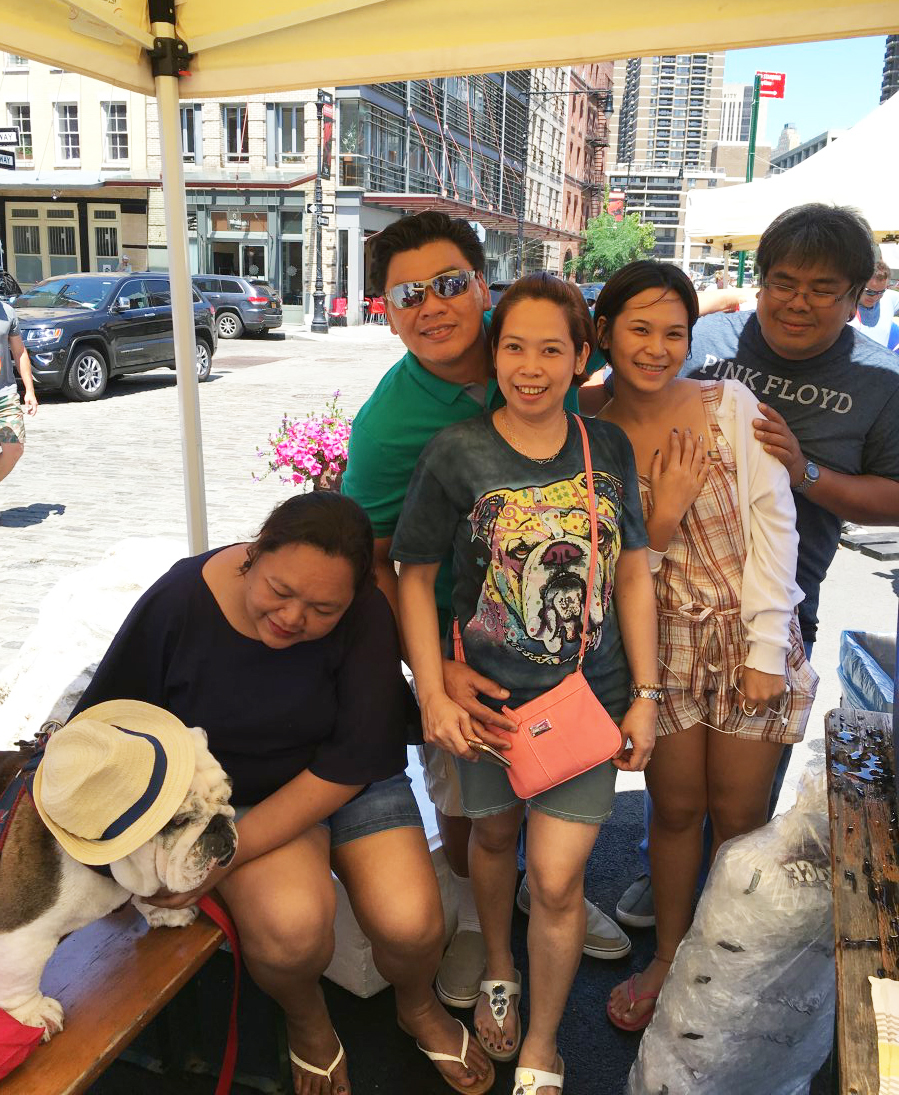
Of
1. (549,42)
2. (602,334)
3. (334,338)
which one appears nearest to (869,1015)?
(602,334)

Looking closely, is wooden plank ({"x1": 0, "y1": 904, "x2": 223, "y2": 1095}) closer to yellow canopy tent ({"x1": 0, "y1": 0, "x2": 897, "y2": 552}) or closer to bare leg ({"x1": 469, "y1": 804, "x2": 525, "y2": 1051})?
bare leg ({"x1": 469, "y1": 804, "x2": 525, "y2": 1051})

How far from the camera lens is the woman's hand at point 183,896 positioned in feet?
5.95

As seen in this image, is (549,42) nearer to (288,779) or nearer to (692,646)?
(692,646)

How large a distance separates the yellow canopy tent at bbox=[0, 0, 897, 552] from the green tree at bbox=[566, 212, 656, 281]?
213ft

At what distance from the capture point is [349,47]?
8.30 ft

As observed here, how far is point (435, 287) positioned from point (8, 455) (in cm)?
491

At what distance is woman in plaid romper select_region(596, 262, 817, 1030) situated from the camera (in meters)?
1.97

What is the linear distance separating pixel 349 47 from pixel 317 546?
5.13ft

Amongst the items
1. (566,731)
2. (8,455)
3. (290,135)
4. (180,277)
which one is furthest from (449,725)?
(290,135)

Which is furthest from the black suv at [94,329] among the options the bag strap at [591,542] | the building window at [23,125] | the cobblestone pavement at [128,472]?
the building window at [23,125]

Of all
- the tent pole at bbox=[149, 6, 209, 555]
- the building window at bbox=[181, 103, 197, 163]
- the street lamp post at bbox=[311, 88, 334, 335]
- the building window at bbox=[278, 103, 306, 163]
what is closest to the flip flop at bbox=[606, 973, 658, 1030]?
the tent pole at bbox=[149, 6, 209, 555]

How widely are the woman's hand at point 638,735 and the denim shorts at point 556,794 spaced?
0.04 meters

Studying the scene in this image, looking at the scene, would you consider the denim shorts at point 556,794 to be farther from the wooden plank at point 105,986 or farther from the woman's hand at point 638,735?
the wooden plank at point 105,986

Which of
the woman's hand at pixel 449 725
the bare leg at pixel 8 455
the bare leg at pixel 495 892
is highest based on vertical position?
the woman's hand at pixel 449 725
